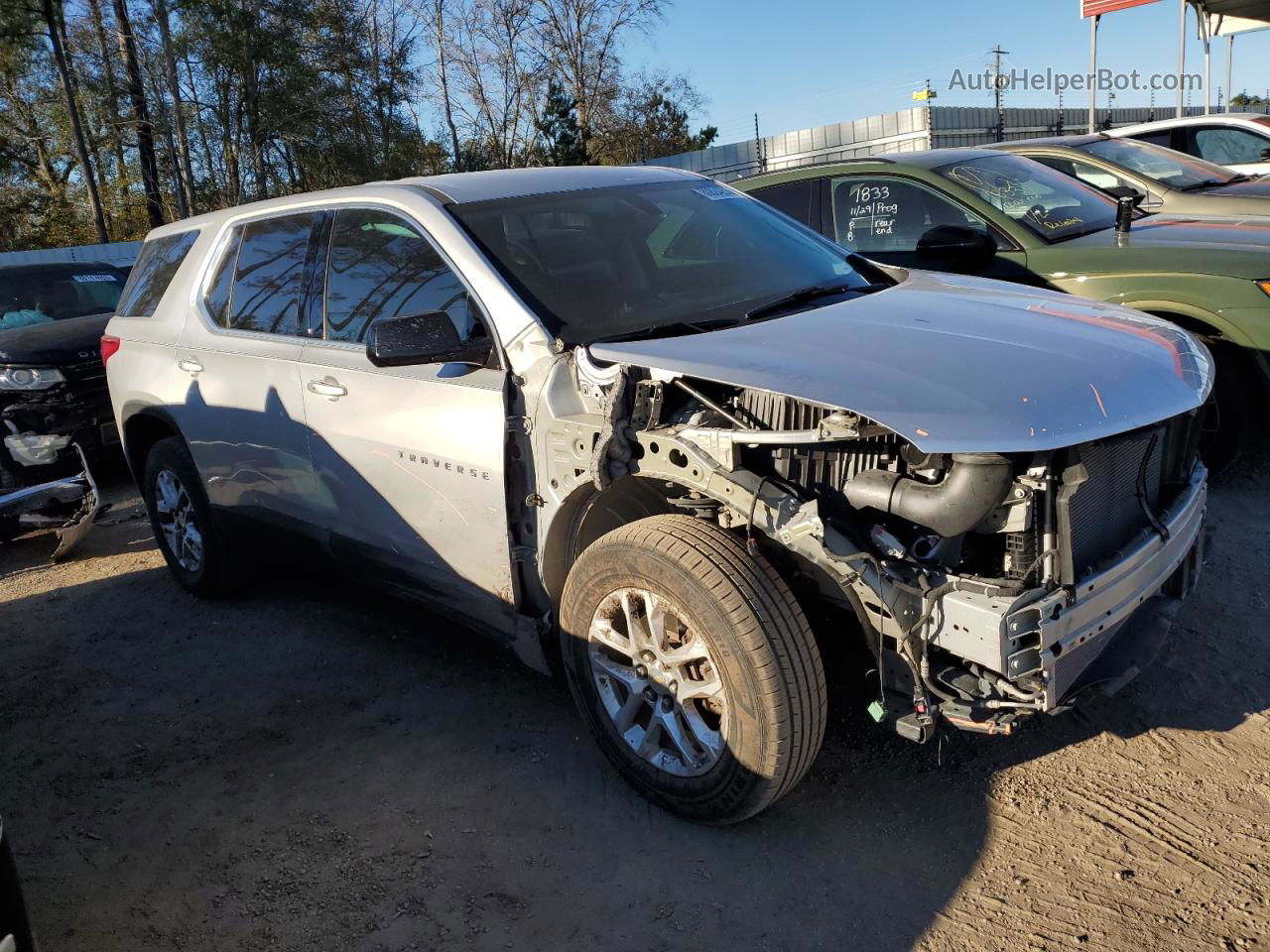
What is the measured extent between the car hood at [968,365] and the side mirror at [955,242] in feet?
6.69

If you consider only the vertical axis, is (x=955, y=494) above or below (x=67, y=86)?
below

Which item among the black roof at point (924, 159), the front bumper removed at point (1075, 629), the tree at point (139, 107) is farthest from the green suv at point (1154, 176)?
the tree at point (139, 107)

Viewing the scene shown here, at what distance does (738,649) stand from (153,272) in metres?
4.13

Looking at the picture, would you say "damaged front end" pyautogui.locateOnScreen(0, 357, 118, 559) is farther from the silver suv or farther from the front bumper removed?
the front bumper removed

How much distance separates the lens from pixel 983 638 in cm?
239

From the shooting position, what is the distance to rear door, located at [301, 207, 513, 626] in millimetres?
3359

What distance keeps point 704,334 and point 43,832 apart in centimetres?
265

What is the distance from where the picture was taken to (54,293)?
959 centimetres

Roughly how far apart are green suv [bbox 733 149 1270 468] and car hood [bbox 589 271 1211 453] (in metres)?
1.92

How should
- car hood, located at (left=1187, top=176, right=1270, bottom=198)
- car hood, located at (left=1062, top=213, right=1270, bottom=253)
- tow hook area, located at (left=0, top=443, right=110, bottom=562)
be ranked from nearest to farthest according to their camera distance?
car hood, located at (left=1062, top=213, right=1270, bottom=253) < tow hook area, located at (left=0, top=443, right=110, bottom=562) < car hood, located at (left=1187, top=176, right=1270, bottom=198)

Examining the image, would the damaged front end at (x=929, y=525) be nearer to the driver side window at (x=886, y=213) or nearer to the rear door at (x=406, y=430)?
the rear door at (x=406, y=430)

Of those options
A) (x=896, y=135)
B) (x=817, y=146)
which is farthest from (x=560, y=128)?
(x=896, y=135)

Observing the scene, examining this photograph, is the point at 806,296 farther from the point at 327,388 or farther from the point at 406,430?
the point at 327,388

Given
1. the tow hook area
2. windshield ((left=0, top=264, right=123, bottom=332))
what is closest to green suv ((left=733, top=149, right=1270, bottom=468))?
the tow hook area
